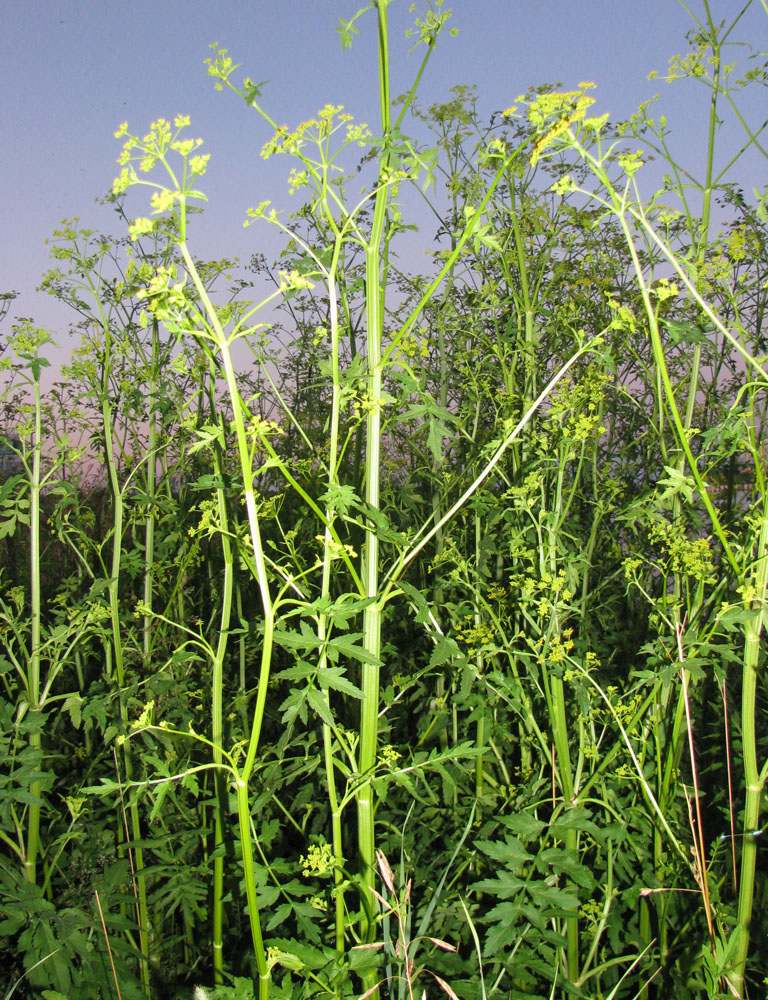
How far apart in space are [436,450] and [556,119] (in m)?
0.86

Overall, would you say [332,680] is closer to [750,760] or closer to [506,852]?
[506,852]

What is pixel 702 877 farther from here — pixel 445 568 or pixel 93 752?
pixel 93 752

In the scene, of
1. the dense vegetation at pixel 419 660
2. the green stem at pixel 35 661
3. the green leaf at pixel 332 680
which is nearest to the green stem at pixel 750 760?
the dense vegetation at pixel 419 660

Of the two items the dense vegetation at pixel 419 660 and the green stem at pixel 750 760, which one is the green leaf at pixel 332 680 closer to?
the dense vegetation at pixel 419 660

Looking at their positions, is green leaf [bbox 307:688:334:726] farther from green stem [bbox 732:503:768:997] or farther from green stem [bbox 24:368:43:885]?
green stem [bbox 24:368:43:885]

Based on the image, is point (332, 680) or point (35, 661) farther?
point (35, 661)

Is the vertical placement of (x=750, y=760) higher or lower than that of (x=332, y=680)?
lower

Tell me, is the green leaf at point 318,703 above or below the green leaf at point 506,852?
above

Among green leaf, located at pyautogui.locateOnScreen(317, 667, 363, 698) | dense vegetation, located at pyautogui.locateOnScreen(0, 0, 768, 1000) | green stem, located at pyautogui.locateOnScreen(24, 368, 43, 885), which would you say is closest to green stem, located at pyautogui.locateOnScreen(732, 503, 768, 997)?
dense vegetation, located at pyautogui.locateOnScreen(0, 0, 768, 1000)

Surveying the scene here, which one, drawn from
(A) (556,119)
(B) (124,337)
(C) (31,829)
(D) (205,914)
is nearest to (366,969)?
(D) (205,914)

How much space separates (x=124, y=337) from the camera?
9.65 feet

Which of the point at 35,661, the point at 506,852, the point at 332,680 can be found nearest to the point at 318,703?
the point at 332,680

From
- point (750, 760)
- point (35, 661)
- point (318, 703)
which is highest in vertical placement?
point (318, 703)

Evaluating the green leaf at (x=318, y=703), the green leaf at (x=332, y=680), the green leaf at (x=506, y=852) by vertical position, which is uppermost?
the green leaf at (x=332, y=680)
